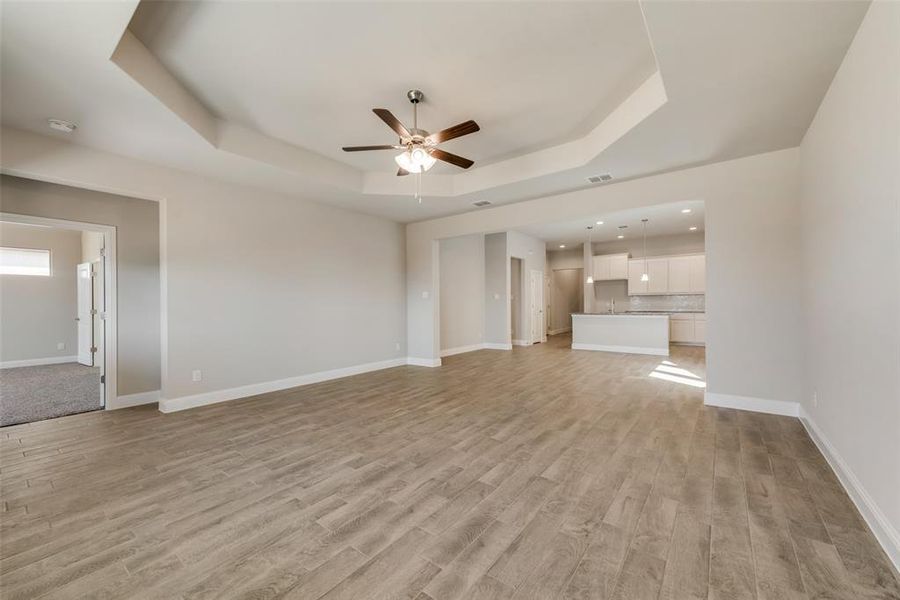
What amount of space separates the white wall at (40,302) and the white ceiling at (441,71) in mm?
5481

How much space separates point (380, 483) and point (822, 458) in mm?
3277

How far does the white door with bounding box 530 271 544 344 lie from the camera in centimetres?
993

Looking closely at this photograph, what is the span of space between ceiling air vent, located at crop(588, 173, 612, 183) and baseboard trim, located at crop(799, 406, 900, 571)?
3136 millimetres

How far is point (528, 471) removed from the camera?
2557 mm

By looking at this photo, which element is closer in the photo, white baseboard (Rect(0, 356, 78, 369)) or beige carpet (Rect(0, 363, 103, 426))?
beige carpet (Rect(0, 363, 103, 426))

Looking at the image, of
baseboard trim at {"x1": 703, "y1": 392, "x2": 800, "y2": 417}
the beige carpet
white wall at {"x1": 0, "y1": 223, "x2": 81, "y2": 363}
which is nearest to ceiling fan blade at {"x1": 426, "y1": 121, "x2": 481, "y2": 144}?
baseboard trim at {"x1": 703, "y1": 392, "x2": 800, "y2": 417}

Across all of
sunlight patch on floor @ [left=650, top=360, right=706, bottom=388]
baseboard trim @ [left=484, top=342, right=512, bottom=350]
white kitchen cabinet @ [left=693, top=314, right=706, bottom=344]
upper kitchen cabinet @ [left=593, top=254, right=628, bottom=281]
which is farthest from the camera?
upper kitchen cabinet @ [left=593, top=254, right=628, bottom=281]

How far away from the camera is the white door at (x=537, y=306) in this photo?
993 cm

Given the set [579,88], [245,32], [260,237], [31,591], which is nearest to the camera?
[31,591]

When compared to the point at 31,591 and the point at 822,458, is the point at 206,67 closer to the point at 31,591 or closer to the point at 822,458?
the point at 31,591

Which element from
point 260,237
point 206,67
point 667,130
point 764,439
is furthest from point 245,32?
point 764,439

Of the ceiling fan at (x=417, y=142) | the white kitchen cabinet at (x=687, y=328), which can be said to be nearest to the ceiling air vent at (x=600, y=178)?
the ceiling fan at (x=417, y=142)

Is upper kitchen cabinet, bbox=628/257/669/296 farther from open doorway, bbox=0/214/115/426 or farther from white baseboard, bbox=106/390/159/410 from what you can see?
open doorway, bbox=0/214/115/426

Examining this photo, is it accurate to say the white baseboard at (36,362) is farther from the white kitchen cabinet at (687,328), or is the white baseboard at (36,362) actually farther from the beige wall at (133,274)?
the white kitchen cabinet at (687,328)
